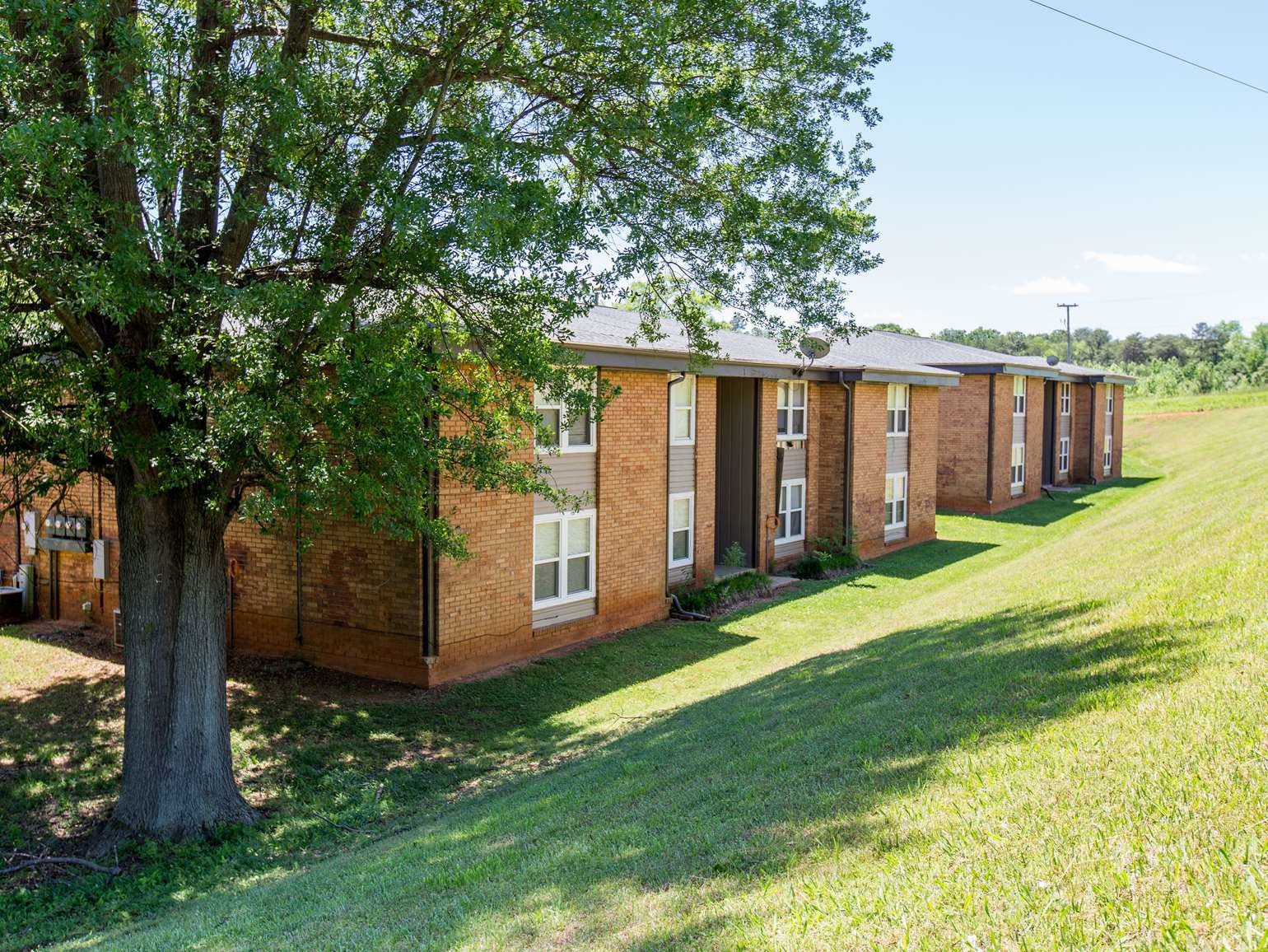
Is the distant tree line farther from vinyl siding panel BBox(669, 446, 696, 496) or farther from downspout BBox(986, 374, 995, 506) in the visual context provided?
vinyl siding panel BBox(669, 446, 696, 496)

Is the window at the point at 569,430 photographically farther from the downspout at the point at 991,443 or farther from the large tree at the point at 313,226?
the downspout at the point at 991,443

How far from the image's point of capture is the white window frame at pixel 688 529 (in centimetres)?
1925

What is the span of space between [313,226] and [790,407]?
16828mm

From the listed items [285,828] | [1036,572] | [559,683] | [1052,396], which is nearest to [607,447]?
[559,683]

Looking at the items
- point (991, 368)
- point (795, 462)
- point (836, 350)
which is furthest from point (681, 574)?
point (991, 368)

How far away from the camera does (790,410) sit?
24062mm

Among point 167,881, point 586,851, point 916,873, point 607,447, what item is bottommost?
point 167,881

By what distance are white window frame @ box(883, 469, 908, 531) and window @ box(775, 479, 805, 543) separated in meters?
3.84

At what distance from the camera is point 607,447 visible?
17.0 meters

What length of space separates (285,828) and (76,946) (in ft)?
8.62

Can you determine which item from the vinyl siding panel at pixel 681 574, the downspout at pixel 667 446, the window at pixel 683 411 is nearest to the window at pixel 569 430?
the downspout at pixel 667 446

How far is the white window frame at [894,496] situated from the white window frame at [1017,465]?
1016 cm

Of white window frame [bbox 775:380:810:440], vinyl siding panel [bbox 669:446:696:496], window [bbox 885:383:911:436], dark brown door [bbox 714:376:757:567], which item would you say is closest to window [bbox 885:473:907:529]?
window [bbox 885:383:911:436]

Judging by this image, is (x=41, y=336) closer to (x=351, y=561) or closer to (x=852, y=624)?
(x=351, y=561)
